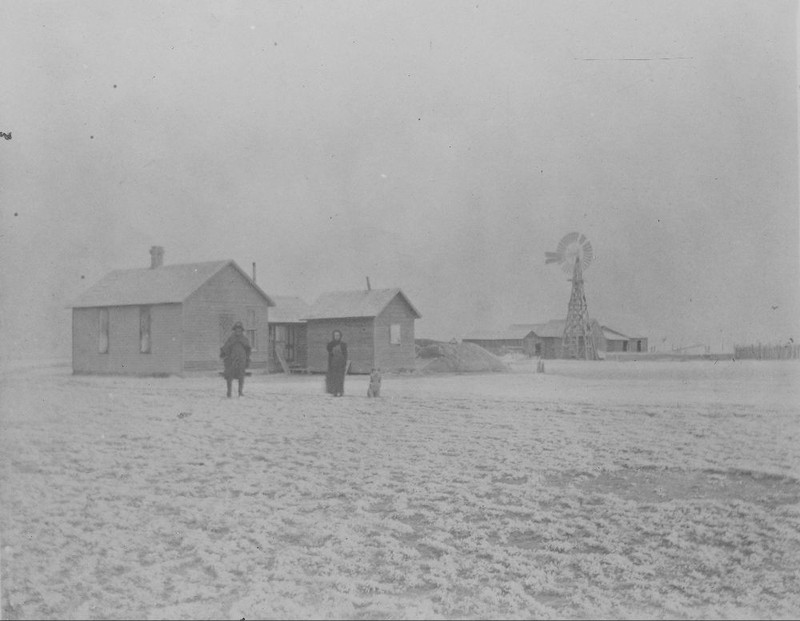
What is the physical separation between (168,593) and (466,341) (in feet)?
6.41

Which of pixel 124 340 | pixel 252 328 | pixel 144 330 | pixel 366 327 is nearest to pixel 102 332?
pixel 124 340

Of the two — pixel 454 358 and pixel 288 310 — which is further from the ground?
pixel 288 310

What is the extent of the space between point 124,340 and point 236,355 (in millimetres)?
612

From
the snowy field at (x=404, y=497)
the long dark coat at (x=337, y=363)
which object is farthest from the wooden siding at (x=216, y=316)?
the long dark coat at (x=337, y=363)

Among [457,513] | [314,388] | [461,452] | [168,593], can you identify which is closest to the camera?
[168,593]

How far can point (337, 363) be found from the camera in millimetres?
3873

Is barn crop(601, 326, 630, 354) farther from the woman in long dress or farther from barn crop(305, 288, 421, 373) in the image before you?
the woman in long dress

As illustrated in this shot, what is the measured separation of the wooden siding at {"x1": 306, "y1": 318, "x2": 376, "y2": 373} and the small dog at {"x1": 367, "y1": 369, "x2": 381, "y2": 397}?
42 millimetres

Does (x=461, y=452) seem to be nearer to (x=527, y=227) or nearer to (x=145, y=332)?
(x=527, y=227)

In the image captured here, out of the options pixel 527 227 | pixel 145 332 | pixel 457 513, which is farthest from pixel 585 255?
pixel 145 332

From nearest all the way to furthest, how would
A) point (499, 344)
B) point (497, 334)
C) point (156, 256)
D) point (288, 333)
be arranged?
1. point (156, 256)
2. point (288, 333)
3. point (497, 334)
4. point (499, 344)

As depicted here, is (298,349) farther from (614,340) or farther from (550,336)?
(614,340)

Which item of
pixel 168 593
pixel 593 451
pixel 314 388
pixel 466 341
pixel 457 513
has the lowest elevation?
pixel 168 593

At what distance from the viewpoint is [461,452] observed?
→ 3.52m
